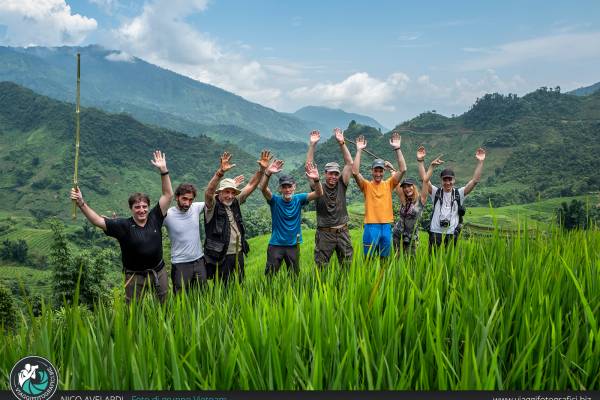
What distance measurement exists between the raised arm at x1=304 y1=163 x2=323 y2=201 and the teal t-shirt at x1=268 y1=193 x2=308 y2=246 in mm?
159

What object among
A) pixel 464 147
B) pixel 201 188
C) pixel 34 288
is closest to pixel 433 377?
pixel 34 288

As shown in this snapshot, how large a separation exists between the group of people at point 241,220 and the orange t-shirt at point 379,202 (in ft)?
0.05

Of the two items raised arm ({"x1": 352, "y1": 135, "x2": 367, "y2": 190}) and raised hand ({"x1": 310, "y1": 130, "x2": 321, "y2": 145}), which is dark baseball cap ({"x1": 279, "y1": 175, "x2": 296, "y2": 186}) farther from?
raised arm ({"x1": 352, "y1": 135, "x2": 367, "y2": 190})

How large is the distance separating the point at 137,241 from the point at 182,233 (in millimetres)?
648

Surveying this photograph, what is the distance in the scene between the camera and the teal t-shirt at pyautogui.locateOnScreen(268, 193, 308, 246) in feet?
20.0

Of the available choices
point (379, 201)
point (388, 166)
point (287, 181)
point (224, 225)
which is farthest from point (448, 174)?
point (224, 225)

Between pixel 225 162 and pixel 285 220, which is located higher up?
pixel 225 162

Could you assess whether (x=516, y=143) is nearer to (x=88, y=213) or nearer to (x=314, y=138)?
(x=314, y=138)

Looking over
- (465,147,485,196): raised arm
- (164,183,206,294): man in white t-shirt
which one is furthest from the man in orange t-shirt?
(164,183,206,294): man in white t-shirt

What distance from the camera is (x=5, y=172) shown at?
581ft

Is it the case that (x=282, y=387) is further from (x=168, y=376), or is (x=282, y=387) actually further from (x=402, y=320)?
(x=402, y=320)

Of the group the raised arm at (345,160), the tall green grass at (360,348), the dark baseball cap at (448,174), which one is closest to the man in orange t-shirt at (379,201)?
the raised arm at (345,160)

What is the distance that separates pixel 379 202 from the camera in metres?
6.66

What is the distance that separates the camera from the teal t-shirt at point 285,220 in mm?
6102
